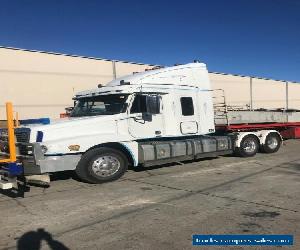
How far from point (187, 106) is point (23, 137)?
17.0 ft

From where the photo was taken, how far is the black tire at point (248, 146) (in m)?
13.3

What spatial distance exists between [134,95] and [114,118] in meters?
0.92

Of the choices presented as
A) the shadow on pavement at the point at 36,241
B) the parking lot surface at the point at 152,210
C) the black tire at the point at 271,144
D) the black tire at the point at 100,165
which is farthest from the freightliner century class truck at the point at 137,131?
the shadow on pavement at the point at 36,241

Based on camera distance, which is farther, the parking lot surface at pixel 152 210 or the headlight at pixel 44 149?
the headlight at pixel 44 149

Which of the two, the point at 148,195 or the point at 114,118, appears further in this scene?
the point at 114,118

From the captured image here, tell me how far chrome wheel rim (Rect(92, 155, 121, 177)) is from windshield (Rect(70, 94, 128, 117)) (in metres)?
1.33

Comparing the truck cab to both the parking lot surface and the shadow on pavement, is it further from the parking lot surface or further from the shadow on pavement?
the shadow on pavement

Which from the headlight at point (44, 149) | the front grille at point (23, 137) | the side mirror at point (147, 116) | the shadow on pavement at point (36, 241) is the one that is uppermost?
the side mirror at point (147, 116)

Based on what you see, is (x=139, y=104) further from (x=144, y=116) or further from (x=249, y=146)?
(x=249, y=146)

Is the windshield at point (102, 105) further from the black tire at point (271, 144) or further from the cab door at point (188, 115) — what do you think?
the black tire at point (271, 144)

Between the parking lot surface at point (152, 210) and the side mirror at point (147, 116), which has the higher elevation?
the side mirror at point (147, 116)

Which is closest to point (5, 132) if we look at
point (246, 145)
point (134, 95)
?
point (134, 95)

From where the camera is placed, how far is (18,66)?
18.0 m

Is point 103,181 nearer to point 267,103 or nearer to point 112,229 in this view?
point 112,229
